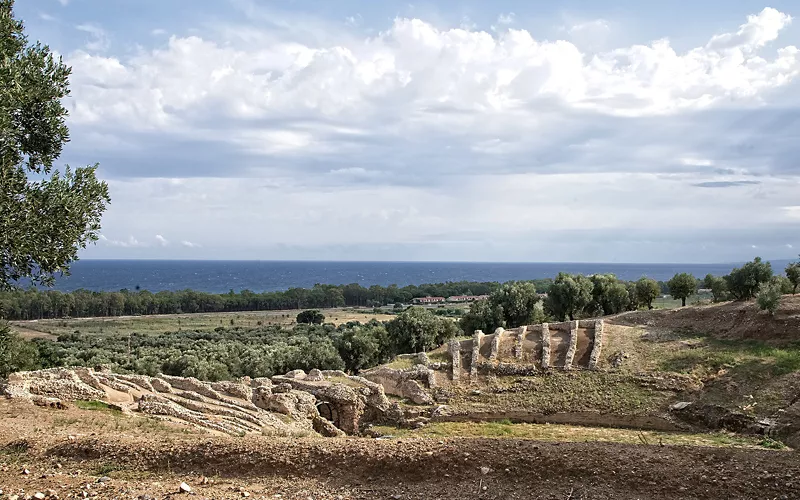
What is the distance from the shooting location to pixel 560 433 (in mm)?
25484

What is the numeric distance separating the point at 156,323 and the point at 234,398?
3487 inches

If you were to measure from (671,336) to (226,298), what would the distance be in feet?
396

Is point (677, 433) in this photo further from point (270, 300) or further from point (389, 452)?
point (270, 300)

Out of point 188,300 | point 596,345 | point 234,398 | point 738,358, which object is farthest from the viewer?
point 188,300

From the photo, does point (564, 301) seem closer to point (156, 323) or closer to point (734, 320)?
point (734, 320)

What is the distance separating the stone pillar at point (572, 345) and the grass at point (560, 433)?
244 inches

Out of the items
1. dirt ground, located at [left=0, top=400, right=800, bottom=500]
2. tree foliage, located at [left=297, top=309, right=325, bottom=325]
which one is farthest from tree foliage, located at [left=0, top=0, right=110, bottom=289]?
tree foliage, located at [left=297, top=309, right=325, bottom=325]

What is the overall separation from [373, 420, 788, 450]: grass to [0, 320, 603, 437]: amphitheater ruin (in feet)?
7.17

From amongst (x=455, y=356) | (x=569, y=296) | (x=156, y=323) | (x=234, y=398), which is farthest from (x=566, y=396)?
(x=156, y=323)

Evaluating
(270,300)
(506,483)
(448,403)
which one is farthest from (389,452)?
(270,300)

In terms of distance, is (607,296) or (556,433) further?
(607,296)

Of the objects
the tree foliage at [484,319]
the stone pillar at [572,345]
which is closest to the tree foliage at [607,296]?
the tree foliage at [484,319]

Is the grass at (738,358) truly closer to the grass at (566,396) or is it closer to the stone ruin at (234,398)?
the grass at (566,396)

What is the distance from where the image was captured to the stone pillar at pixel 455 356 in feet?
111
